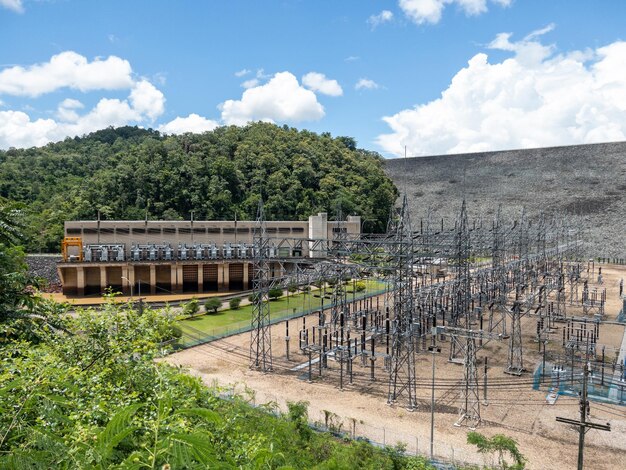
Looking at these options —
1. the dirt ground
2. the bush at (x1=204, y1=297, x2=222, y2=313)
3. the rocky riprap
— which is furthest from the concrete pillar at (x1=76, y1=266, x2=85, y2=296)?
the dirt ground

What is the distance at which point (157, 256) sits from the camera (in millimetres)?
42938

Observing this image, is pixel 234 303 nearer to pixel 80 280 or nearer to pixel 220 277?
pixel 220 277

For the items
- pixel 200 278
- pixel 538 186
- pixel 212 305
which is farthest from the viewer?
pixel 538 186

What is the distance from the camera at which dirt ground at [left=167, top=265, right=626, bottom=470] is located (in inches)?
595

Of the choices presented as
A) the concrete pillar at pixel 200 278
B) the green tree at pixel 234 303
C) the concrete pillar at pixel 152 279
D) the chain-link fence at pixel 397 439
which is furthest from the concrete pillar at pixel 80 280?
the chain-link fence at pixel 397 439

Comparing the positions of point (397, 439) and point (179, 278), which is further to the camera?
point (179, 278)

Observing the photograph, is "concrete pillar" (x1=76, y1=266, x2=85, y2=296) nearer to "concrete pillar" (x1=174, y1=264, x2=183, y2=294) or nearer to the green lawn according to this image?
"concrete pillar" (x1=174, y1=264, x2=183, y2=294)

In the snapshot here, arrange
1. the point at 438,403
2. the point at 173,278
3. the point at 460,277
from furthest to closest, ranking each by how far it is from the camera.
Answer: the point at 173,278 → the point at 460,277 → the point at 438,403

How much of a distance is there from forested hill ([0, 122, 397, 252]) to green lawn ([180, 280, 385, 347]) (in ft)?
64.3

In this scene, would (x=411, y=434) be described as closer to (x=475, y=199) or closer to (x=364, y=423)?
(x=364, y=423)

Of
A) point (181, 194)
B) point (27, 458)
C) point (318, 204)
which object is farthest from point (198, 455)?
point (318, 204)

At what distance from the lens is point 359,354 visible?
77.9 ft

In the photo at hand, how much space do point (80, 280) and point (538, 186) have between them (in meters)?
82.1

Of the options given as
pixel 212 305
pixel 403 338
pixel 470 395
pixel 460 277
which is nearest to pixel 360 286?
pixel 212 305
